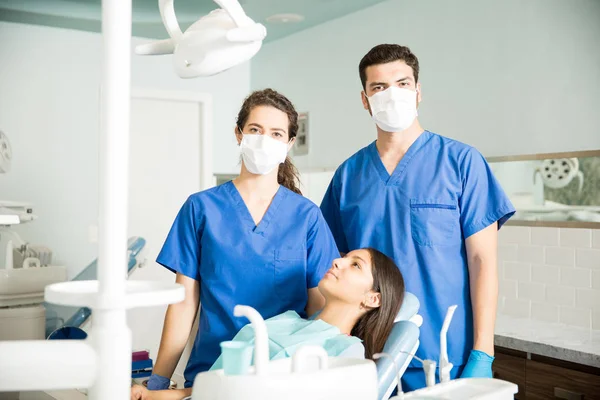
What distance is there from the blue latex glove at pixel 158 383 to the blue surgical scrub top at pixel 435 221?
0.63 m

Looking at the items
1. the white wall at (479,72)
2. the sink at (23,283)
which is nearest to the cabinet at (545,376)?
the white wall at (479,72)

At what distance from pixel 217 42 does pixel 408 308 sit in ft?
3.81

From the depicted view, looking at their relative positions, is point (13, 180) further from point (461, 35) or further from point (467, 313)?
point (467, 313)

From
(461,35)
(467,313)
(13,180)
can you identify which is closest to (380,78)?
(467,313)

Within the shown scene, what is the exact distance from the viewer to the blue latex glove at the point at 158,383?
1573mm

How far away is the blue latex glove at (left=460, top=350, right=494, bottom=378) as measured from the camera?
5.35 ft

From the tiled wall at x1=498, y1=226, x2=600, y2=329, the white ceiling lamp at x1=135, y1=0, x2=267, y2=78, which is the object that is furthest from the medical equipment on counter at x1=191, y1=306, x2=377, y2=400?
the tiled wall at x1=498, y1=226, x2=600, y2=329

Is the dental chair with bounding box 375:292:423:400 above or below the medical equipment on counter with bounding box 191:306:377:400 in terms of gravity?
below

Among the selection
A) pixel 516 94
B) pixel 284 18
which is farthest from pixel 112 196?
pixel 284 18

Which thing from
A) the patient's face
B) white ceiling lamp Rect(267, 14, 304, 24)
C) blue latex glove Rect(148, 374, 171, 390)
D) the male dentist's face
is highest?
white ceiling lamp Rect(267, 14, 304, 24)

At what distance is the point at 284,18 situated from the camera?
4344 mm

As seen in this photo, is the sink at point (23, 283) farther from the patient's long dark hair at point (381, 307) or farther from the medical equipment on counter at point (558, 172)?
the medical equipment on counter at point (558, 172)

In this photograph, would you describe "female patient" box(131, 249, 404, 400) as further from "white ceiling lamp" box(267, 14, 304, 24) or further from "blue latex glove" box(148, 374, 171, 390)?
"white ceiling lamp" box(267, 14, 304, 24)

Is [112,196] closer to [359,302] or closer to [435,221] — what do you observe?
Answer: [359,302]
